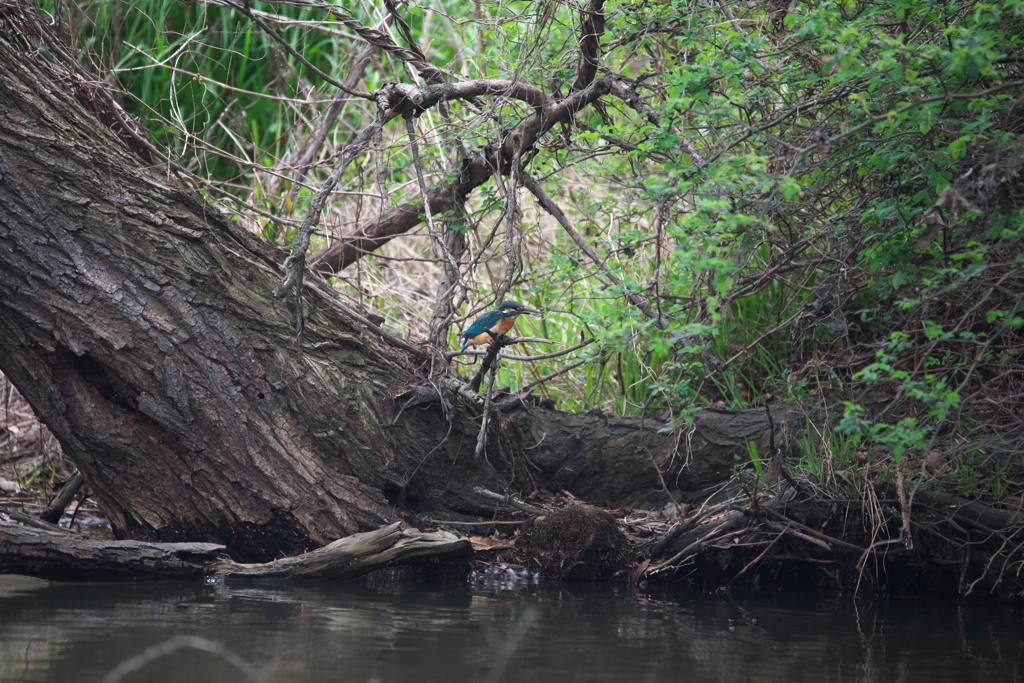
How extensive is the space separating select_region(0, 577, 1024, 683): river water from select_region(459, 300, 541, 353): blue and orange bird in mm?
1148

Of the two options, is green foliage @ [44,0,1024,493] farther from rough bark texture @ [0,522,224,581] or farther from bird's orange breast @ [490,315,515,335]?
rough bark texture @ [0,522,224,581]

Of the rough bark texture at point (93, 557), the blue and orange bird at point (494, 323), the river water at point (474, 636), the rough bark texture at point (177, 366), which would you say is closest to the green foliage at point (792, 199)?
the blue and orange bird at point (494, 323)

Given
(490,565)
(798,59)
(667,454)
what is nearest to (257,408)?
(490,565)

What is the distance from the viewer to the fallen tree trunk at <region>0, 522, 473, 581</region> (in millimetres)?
3025

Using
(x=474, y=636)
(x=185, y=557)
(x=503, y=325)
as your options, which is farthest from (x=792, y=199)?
(x=185, y=557)

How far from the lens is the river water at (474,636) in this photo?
2242mm

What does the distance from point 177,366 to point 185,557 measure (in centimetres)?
75

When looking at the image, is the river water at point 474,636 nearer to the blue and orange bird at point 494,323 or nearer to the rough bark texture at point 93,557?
the rough bark texture at point 93,557

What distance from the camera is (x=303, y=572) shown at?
3305mm

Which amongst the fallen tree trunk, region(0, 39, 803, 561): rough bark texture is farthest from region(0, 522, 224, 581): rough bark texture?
region(0, 39, 803, 561): rough bark texture

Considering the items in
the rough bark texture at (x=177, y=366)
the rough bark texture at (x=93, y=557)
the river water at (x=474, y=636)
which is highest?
the rough bark texture at (x=177, y=366)

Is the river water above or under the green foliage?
under

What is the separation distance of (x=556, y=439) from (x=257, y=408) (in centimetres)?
147

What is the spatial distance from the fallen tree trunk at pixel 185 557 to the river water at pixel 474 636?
0.06 metres
